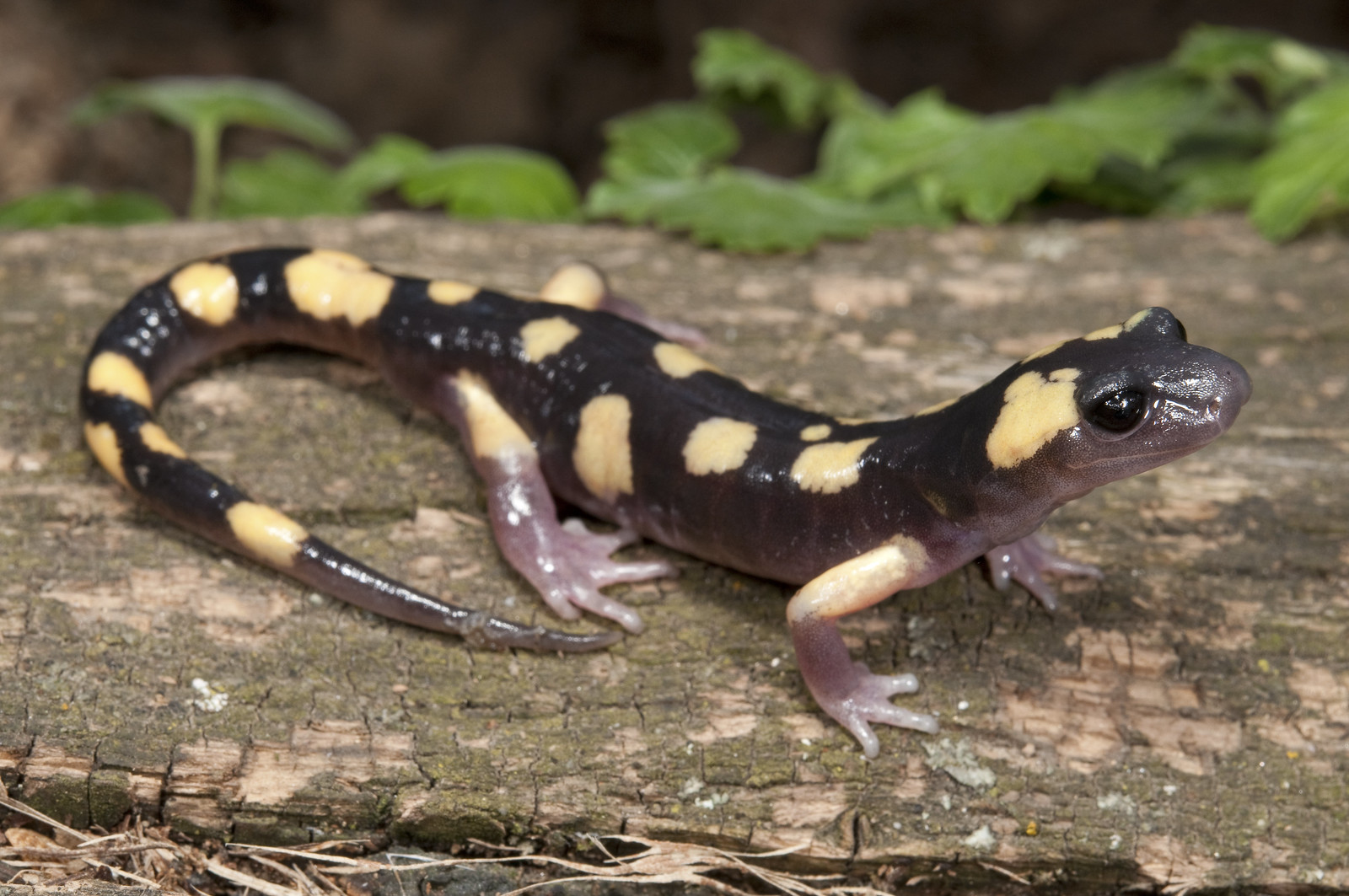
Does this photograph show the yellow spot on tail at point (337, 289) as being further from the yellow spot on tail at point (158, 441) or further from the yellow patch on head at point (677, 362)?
the yellow patch on head at point (677, 362)

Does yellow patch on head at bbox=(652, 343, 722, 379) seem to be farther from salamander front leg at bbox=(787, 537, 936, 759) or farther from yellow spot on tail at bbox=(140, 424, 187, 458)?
yellow spot on tail at bbox=(140, 424, 187, 458)

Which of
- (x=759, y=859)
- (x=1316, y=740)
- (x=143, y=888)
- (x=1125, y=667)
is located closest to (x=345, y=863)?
(x=143, y=888)

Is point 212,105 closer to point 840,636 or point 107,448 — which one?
point 107,448

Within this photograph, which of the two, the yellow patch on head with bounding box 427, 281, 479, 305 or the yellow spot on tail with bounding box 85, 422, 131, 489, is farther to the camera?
the yellow patch on head with bounding box 427, 281, 479, 305

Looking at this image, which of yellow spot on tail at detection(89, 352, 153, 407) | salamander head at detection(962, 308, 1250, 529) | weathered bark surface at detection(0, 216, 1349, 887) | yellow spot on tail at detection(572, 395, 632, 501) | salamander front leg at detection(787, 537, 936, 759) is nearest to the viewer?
salamander head at detection(962, 308, 1250, 529)

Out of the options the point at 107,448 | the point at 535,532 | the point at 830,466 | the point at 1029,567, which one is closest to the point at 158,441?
the point at 107,448

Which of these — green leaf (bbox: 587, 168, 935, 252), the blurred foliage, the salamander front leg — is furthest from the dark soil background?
the salamander front leg
